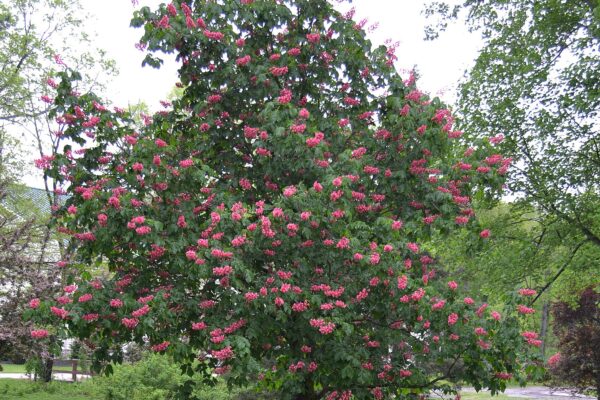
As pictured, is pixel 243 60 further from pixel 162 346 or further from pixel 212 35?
pixel 162 346

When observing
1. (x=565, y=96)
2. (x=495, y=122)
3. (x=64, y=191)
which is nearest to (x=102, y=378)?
(x=64, y=191)

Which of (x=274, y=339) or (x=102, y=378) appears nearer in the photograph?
(x=274, y=339)

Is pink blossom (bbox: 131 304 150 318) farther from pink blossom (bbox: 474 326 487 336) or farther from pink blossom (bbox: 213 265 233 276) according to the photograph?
pink blossom (bbox: 474 326 487 336)

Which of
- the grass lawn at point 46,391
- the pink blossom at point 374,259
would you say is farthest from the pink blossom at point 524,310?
the grass lawn at point 46,391

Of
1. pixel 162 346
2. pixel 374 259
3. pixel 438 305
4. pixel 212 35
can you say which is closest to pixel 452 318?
pixel 438 305

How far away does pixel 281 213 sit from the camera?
5.97 metres

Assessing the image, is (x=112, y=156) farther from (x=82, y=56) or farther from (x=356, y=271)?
(x=82, y=56)

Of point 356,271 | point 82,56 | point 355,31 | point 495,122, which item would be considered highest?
point 82,56

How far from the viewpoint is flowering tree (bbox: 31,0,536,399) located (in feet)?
20.5

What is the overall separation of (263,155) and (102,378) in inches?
496

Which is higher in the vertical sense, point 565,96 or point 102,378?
point 565,96

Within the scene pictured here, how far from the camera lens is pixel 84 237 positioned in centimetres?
664

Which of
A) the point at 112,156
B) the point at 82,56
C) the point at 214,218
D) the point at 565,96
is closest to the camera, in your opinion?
the point at 214,218

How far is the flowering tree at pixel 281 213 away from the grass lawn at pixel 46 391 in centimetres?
1161
